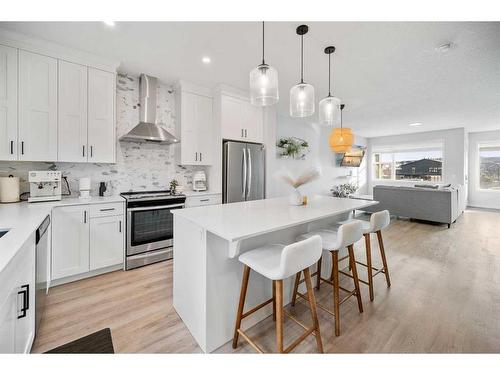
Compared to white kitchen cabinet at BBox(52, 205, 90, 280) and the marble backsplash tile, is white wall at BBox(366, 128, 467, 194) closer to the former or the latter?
the marble backsplash tile

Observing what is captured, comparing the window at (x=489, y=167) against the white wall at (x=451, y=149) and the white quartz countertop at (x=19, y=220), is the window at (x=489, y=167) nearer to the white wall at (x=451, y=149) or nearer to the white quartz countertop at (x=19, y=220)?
the white wall at (x=451, y=149)

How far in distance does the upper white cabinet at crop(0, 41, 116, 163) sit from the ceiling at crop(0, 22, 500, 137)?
29 cm

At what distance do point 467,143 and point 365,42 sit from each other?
770 centimetres

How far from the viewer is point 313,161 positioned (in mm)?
6648

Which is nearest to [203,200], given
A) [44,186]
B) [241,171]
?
[241,171]

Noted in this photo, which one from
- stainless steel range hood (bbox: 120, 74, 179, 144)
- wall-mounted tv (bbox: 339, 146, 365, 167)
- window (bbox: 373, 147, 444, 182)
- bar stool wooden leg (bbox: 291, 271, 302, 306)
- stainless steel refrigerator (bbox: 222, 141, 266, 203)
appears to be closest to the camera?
bar stool wooden leg (bbox: 291, 271, 302, 306)

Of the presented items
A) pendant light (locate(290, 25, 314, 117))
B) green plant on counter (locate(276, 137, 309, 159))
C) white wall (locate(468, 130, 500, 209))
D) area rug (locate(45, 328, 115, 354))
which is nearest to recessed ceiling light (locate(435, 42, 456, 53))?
pendant light (locate(290, 25, 314, 117))

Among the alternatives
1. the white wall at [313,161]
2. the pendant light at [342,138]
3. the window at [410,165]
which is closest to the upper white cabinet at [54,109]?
the pendant light at [342,138]

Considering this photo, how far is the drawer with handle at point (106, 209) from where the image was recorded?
2553mm

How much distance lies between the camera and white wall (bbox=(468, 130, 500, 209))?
282 inches

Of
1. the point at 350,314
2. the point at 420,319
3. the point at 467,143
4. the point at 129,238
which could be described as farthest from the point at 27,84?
the point at 467,143

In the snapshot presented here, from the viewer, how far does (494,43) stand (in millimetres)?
2354

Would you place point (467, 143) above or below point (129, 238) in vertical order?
above
